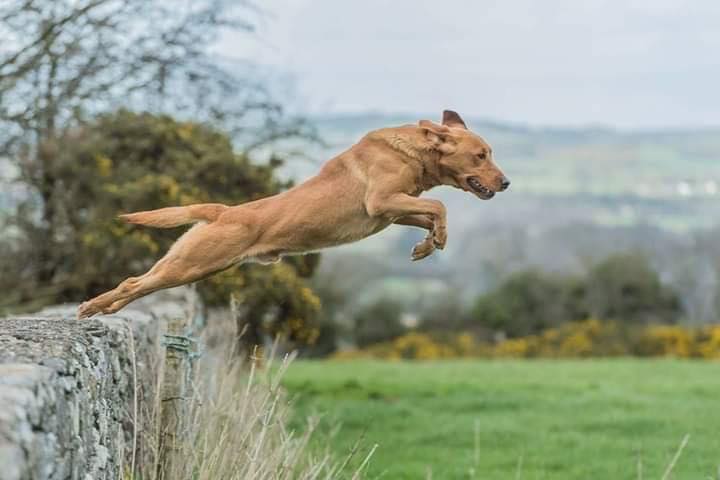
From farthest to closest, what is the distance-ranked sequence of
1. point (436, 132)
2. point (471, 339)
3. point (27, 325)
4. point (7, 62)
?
point (471, 339) < point (7, 62) < point (436, 132) < point (27, 325)

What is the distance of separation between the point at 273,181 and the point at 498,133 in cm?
7341

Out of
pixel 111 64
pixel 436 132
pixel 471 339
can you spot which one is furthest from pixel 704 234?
→ pixel 436 132

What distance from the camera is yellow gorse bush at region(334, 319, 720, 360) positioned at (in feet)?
94.7

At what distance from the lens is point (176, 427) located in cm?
664

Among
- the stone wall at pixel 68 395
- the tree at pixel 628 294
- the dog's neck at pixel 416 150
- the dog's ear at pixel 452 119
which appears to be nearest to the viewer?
the stone wall at pixel 68 395

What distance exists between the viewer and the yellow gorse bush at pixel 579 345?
28.9 m

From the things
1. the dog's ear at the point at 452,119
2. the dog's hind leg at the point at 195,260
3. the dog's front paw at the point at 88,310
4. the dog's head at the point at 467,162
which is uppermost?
the dog's ear at the point at 452,119

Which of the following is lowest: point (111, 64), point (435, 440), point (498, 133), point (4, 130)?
point (435, 440)

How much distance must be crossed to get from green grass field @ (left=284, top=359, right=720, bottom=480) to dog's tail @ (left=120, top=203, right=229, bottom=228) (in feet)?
5.24

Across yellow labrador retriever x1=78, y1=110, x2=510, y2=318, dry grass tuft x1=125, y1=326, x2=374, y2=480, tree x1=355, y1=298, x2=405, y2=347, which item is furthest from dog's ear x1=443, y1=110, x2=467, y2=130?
tree x1=355, y1=298, x2=405, y2=347

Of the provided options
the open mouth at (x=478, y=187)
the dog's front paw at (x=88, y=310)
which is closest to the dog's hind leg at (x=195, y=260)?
the dog's front paw at (x=88, y=310)

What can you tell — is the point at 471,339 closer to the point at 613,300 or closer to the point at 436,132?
the point at 613,300

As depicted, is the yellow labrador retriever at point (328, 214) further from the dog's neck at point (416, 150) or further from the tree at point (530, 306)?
the tree at point (530, 306)

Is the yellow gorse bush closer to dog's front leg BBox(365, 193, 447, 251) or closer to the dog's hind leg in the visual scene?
dog's front leg BBox(365, 193, 447, 251)
